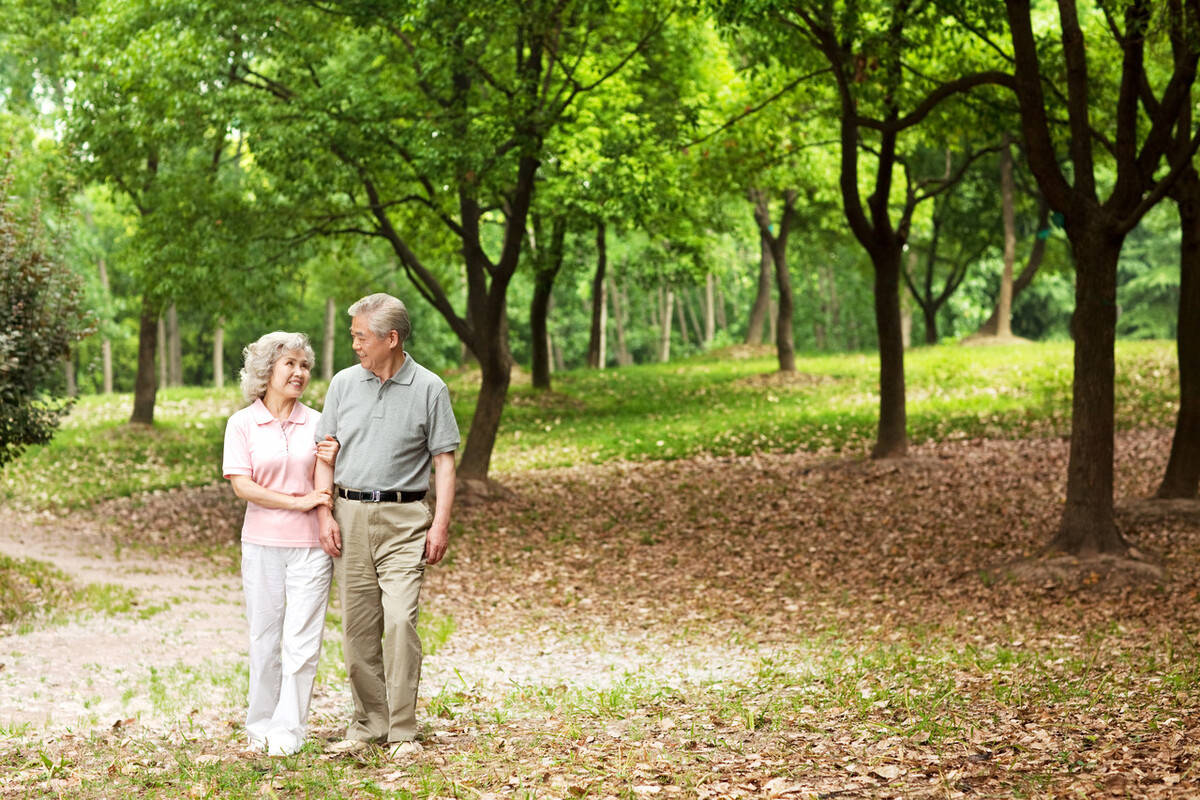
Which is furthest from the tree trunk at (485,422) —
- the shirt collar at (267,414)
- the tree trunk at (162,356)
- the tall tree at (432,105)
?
the tree trunk at (162,356)

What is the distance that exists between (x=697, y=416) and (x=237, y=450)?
61.9 ft

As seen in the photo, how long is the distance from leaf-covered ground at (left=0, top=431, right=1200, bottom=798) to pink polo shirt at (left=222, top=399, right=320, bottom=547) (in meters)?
1.12

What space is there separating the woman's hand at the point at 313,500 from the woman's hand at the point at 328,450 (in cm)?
16

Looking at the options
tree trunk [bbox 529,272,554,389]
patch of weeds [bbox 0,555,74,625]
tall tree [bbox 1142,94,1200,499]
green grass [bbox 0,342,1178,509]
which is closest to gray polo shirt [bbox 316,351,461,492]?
patch of weeds [bbox 0,555,74,625]

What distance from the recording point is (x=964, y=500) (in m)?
15.4

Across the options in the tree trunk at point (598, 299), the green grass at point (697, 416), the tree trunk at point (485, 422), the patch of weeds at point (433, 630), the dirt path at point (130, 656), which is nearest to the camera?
the dirt path at point (130, 656)

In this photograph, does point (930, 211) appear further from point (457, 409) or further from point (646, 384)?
point (457, 409)

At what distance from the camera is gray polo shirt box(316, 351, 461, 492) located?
19.6ft

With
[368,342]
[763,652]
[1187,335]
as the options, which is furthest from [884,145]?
[368,342]

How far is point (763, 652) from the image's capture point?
941cm

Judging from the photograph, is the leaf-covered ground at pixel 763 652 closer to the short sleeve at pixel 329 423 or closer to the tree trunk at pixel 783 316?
the short sleeve at pixel 329 423

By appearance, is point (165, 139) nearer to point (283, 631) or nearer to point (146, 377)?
point (146, 377)

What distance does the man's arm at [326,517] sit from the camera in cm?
599

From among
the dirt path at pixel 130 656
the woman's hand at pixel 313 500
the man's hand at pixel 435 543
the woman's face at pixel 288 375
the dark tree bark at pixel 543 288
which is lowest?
the dirt path at pixel 130 656
